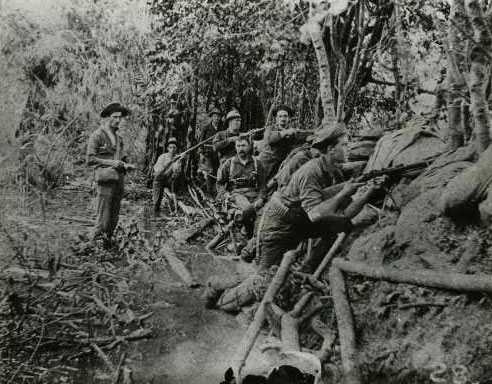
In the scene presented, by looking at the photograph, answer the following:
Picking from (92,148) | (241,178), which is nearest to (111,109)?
(92,148)

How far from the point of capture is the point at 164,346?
2756mm

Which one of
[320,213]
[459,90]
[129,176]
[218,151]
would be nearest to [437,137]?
[459,90]

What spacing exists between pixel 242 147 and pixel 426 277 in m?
2.42

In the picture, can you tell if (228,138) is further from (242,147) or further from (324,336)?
(324,336)

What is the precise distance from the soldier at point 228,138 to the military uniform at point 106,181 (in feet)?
3.27

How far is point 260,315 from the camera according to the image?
2.85 m

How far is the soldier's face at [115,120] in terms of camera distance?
3498 millimetres

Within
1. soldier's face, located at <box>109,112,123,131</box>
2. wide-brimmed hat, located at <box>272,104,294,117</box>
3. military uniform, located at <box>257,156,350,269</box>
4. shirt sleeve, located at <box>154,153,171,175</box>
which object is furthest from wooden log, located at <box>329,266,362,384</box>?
soldier's face, located at <box>109,112,123,131</box>

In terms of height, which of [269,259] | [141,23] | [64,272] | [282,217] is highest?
[141,23]

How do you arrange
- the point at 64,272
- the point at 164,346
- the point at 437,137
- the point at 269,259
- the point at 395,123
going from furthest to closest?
1. the point at 395,123
2. the point at 437,137
3. the point at 269,259
4. the point at 64,272
5. the point at 164,346

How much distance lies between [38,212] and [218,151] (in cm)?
180

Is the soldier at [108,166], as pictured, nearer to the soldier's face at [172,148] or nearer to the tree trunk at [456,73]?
the soldier's face at [172,148]

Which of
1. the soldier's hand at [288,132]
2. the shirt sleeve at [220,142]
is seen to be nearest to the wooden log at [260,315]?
the soldier's hand at [288,132]

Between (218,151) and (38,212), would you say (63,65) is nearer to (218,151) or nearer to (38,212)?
(38,212)
